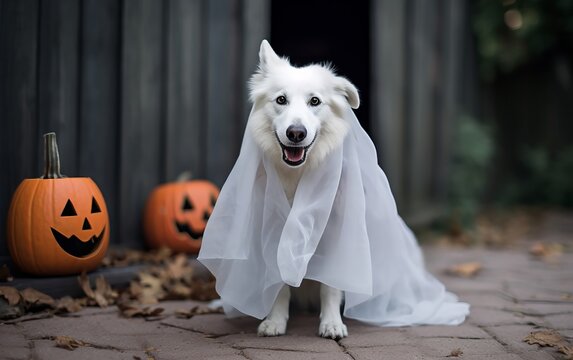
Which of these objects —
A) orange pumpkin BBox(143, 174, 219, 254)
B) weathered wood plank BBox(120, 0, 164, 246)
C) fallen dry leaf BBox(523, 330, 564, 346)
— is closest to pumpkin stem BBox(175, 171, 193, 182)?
orange pumpkin BBox(143, 174, 219, 254)

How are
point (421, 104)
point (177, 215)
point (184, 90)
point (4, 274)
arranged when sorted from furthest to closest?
point (421, 104) < point (184, 90) < point (177, 215) < point (4, 274)

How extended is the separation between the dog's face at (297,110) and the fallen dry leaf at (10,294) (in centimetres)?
150

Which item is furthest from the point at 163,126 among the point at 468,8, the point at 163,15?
the point at 468,8

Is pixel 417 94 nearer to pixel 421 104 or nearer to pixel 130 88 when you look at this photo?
pixel 421 104

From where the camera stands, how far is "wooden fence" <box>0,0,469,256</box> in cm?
336

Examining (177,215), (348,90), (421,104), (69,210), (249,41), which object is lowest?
(177,215)

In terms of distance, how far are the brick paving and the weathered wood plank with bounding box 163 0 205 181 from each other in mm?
1359

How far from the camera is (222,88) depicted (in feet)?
15.6

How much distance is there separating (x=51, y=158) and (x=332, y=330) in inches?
74.1

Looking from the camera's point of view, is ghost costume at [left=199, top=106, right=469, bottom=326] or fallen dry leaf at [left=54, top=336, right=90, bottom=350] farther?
ghost costume at [left=199, top=106, right=469, bottom=326]

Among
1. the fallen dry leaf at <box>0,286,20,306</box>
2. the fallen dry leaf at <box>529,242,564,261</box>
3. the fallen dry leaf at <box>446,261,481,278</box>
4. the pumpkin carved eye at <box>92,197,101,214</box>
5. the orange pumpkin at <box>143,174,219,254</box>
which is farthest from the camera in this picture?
the fallen dry leaf at <box>529,242,564,261</box>

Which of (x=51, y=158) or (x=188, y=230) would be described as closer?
(x=51, y=158)

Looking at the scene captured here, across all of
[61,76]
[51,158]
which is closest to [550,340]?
[51,158]

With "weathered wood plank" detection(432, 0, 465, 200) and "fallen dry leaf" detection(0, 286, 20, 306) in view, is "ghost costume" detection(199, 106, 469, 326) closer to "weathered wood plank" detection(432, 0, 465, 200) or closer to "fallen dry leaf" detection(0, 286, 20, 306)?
"fallen dry leaf" detection(0, 286, 20, 306)
